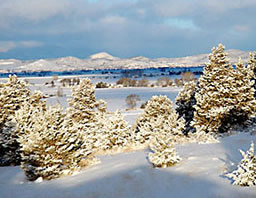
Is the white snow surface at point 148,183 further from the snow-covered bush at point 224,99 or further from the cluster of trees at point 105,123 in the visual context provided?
the snow-covered bush at point 224,99

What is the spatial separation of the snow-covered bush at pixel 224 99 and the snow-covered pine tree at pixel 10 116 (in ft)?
41.3

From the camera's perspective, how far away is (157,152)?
842 cm

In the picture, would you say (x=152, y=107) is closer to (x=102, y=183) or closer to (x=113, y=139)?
(x=113, y=139)

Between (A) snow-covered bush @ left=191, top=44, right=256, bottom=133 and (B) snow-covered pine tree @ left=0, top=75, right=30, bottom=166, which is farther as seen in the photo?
(A) snow-covered bush @ left=191, top=44, right=256, bottom=133

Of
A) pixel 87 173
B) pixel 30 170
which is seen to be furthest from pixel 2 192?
pixel 87 173

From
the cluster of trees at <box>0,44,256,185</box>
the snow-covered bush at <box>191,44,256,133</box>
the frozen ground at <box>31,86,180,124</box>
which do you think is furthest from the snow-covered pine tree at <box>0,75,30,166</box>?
the frozen ground at <box>31,86,180,124</box>

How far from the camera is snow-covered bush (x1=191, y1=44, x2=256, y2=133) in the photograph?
18344 millimetres

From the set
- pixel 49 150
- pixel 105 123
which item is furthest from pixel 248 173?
pixel 105 123

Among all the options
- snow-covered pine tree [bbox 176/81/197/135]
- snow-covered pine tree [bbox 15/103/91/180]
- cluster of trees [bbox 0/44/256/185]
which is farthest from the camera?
snow-covered pine tree [bbox 176/81/197/135]

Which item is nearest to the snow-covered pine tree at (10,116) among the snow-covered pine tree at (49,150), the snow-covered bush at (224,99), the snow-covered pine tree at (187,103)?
the snow-covered pine tree at (49,150)

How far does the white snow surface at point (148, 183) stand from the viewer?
627cm

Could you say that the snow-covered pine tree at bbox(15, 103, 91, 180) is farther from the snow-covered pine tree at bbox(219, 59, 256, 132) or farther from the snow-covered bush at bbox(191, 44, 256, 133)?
the snow-covered pine tree at bbox(219, 59, 256, 132)

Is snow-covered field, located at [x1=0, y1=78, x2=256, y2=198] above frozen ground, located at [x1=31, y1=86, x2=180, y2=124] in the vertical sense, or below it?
above

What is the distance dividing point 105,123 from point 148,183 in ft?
27.9
